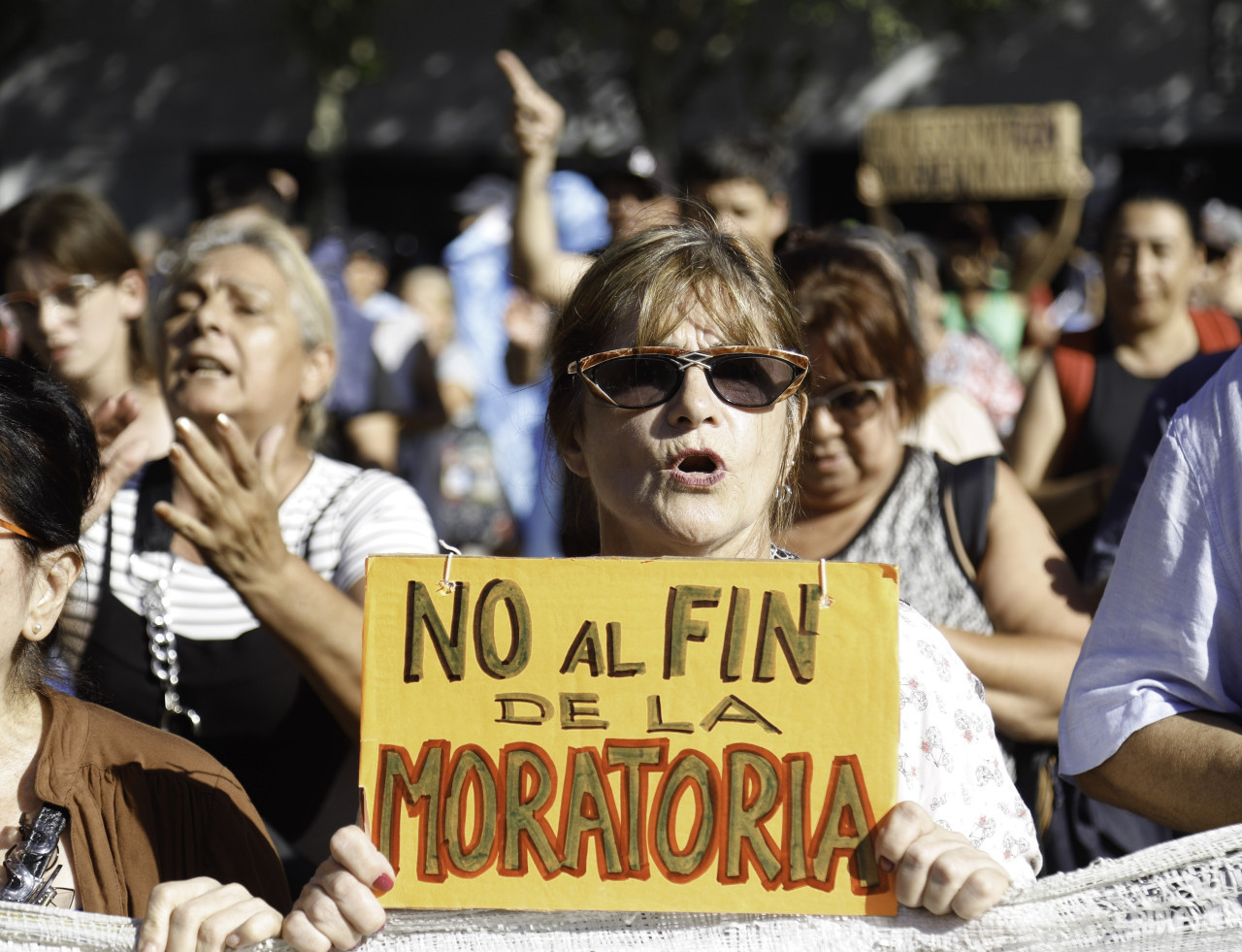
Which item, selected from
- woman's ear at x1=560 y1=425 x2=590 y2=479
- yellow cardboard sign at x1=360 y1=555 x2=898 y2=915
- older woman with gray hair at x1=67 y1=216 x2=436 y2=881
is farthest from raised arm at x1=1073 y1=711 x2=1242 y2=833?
older woman with gray hair at x1=67 y1=216 x2=436 y2=881

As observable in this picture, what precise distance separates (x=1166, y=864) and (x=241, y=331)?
223 cm

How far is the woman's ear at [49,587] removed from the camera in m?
1.91

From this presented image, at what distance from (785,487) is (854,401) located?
628 mm

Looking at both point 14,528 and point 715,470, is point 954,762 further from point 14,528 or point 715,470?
point 14,528

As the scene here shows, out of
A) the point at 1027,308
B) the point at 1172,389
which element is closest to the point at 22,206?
the point at 1172,389

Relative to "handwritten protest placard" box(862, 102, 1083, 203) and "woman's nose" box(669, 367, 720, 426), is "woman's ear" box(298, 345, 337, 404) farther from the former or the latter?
"handwritten protest placard" box(862, 102, 1083, 203)

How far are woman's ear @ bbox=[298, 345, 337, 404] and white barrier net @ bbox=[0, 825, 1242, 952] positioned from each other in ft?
5.98

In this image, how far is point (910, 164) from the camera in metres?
7.48

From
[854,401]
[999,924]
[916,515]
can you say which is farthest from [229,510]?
[999,924]

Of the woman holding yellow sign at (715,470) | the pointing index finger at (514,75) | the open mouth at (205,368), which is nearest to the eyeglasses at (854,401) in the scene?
the woman holding yellow sign at (715,470)

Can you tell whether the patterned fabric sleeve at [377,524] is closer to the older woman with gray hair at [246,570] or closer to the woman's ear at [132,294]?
the older woman with gray hair at [246,570]

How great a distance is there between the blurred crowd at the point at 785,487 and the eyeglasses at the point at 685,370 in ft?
1.11

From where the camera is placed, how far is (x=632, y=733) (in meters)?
1.53

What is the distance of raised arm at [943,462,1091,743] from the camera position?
2.54 m
